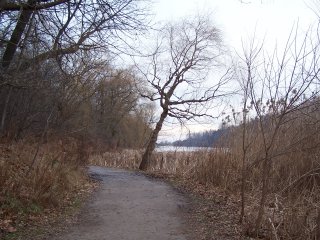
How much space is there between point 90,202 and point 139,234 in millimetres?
3403

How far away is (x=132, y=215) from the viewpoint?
949 cm

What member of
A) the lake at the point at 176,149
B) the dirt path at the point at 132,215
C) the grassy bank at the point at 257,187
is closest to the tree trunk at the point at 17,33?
the dirt path at the point at 132,215

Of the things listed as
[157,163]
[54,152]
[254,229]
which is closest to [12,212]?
[254,229]

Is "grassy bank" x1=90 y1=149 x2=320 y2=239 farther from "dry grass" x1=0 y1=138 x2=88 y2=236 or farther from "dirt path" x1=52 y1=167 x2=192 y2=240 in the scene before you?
"dry grass" x1=0 y1=138 x2=88 y2=236

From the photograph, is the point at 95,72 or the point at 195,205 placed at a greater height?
the point at 95,72

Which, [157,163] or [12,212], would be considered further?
Answer: [157,163]

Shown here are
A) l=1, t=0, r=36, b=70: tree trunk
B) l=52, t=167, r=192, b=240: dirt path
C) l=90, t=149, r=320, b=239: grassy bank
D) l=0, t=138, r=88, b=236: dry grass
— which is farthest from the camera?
l=1, t=0, r=36, b=70: tree trunk

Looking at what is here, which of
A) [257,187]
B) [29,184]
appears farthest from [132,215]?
[257,187]

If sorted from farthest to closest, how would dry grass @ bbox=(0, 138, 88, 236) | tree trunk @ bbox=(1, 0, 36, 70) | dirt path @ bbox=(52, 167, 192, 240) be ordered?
tree trunk @ bbox=(1, 0, 36, 70), dry grass @ bbox=(0, 138, 88, 236), dirt path @ bbox=(52, 167, 192, 240)

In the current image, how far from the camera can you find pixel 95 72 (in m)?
17.6

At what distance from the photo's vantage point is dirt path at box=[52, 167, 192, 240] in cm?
785

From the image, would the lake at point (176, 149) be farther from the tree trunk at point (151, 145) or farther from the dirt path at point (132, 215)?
the dirt path at point (132, 215)

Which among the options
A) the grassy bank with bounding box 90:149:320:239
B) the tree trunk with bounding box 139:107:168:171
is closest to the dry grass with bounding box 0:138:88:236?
the grassy bank with bounding box 90:149:320:239

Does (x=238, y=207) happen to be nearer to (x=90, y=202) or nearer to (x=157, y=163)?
(x=90, y=202)
